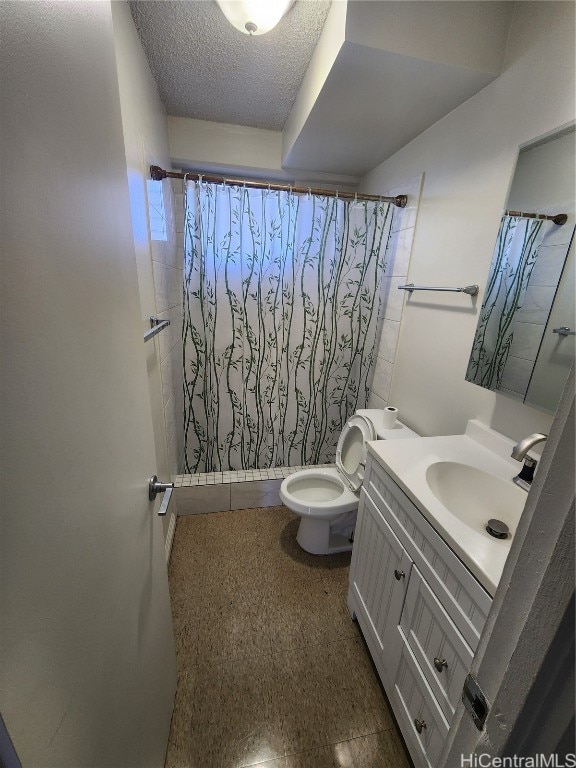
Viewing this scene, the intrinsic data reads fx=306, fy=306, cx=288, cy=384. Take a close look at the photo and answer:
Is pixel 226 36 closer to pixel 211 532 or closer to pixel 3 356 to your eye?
pixel 3 356

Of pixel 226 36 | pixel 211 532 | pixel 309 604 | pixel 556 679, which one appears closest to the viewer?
pixel 556 679

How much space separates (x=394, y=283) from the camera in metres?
1.94

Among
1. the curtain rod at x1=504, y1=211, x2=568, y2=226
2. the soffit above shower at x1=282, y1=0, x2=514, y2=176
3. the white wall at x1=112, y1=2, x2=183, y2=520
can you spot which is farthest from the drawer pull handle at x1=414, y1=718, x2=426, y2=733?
the soffit above shower at x1=282, y1=0, x2=514, y2=176

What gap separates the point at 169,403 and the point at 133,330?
3.91 ft

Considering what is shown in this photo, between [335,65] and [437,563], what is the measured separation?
172 cm

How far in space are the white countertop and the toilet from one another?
362mm

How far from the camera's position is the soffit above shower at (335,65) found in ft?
3.46

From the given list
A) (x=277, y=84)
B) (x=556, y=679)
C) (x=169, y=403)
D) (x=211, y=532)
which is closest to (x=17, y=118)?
(x=556, y=679)

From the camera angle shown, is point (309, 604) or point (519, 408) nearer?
point (519, 408)

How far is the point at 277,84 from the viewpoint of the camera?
5.17 ft

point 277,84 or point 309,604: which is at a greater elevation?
point 277,84

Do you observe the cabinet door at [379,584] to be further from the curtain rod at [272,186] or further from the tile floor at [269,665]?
the curtain rod at [272,186]

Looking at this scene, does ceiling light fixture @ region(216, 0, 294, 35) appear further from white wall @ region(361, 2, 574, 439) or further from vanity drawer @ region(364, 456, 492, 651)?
vanity drawer @ region(364, 456, 492, 651)

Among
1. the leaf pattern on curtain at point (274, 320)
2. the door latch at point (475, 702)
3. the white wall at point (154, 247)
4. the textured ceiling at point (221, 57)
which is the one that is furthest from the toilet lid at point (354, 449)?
the textured ceiling at point (221, 57)
